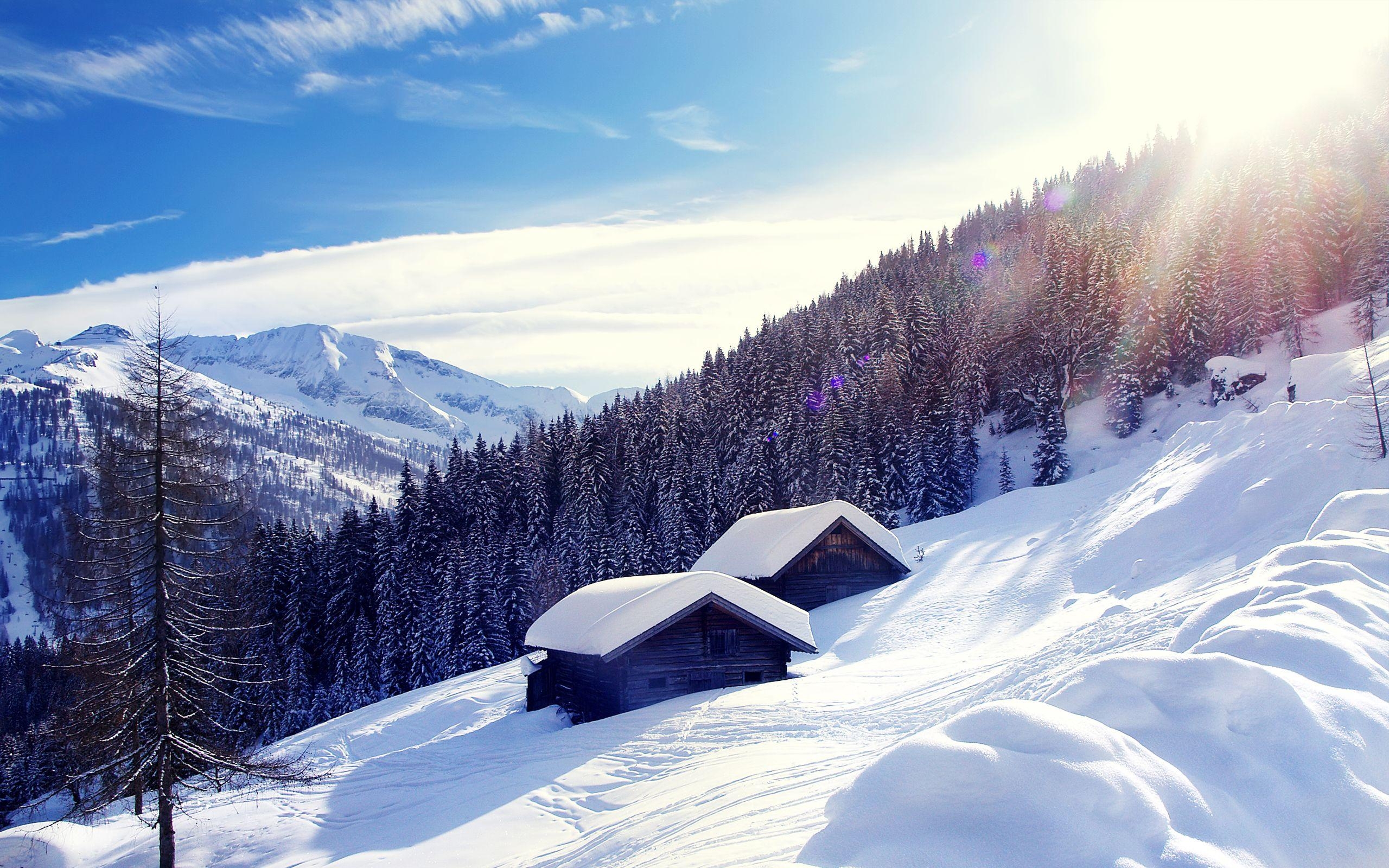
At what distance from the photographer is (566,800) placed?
14.7 meters

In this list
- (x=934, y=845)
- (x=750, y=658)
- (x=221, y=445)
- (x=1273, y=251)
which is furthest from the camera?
(x=1273, y=251)

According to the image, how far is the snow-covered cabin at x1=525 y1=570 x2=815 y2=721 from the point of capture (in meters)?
22.1

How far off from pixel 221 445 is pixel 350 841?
985cm

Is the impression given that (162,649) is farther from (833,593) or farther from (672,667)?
(833,593)

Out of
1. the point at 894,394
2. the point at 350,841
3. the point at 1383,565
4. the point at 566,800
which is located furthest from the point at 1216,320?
the point at 350,841

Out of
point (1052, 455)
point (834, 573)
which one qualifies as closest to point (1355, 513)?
point (834, 573)

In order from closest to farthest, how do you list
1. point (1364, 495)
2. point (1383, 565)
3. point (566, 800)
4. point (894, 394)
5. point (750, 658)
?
point (1383, 565) → point (1364, 495) → point (566, 800) → point (750, 658) → point (894, 394)

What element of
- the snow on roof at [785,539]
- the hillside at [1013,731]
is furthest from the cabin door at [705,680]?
the snow on roof at [785,539]

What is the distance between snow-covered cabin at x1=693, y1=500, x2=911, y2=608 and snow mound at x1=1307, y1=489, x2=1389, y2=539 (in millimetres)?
20575

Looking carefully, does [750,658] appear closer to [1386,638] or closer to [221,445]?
[221,445]

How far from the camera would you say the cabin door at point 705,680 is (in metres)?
23.1

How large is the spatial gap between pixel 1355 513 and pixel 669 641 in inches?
661

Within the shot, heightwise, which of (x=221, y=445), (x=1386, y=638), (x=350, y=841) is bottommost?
(x=350, y=841)

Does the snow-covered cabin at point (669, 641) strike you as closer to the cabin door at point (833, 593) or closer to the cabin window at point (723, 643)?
the cabin window at point (723, 643)
